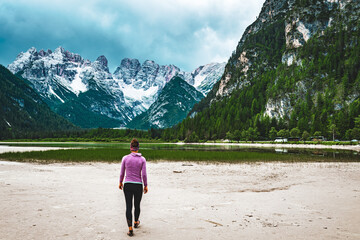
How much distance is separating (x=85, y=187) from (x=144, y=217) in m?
9.22

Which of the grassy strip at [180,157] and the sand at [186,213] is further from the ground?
the sand at [186,213]

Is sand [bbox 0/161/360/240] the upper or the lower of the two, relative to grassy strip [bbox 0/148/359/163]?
upper

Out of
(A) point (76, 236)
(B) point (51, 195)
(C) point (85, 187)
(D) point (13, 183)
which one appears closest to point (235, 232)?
(A) point (76, 236)

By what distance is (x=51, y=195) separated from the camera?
49.8 feet

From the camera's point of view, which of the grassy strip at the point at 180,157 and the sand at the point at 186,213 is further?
the grassy strip at the point at 180,157

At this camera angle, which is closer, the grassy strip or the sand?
the sand

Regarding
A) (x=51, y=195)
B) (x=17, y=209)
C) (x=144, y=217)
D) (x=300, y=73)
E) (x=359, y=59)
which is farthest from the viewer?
(x=300, y=73)

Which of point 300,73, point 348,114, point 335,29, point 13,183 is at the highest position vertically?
point 335,29

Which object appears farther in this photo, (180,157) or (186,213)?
(180,157)

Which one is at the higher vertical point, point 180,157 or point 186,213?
point 186,213

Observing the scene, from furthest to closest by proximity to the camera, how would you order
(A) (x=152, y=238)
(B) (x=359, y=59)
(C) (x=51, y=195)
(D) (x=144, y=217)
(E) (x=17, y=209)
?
(B) (x=359, y=59) < (C) (x=51, y=195) < (E) (x=17, y=209) < (D) (x=144, y=217) < (A) (x=152, y=238)

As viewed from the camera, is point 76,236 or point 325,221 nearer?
point 76,236

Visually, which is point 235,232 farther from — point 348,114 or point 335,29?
point 335,29

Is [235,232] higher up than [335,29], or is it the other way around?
[335,29]
